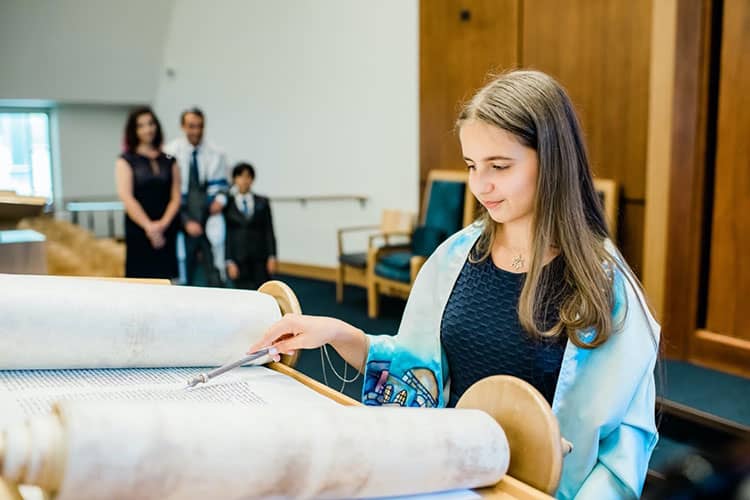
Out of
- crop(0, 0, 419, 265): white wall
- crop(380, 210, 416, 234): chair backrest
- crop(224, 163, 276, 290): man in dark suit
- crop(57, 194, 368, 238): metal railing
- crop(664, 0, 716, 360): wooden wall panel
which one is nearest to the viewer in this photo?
crop(664, 0, 716, 360): wooden wall panel

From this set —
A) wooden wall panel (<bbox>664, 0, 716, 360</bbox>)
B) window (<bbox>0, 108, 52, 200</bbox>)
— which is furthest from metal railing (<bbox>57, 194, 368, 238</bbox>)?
wooden wall panel (<bbox>664, 0, 716, 360</bbox>)

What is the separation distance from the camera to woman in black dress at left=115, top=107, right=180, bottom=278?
193 inches

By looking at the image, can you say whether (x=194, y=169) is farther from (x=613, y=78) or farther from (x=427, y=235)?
(x=613, y=78)

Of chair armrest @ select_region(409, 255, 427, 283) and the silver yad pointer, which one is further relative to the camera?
chair armrest @ select_region(409, 255, 427, 283)

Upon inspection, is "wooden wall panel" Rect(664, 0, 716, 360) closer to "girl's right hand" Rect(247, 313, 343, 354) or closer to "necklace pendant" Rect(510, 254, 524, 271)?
"necklace pendant" Rect(510, 254, 524, 271)

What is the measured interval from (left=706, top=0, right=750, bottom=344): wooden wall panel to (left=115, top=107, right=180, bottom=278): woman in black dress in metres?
3.19

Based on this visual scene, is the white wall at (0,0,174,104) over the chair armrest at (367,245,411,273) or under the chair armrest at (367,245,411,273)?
over

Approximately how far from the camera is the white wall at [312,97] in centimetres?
704

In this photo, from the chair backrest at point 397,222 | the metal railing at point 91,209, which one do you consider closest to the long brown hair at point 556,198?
the chair backrest at point 397,222

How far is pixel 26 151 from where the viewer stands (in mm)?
10508

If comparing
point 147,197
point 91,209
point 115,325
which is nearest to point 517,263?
point 115,325

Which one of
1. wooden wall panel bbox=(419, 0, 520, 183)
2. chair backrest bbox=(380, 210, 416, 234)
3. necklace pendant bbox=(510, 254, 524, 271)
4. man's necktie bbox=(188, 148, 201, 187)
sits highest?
wooden wall panel bbox=(419, 0, 520, 183)

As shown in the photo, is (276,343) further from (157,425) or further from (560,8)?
(560,8)

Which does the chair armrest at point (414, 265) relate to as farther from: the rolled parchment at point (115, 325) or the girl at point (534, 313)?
the rolled parchment at point (115, 325)
